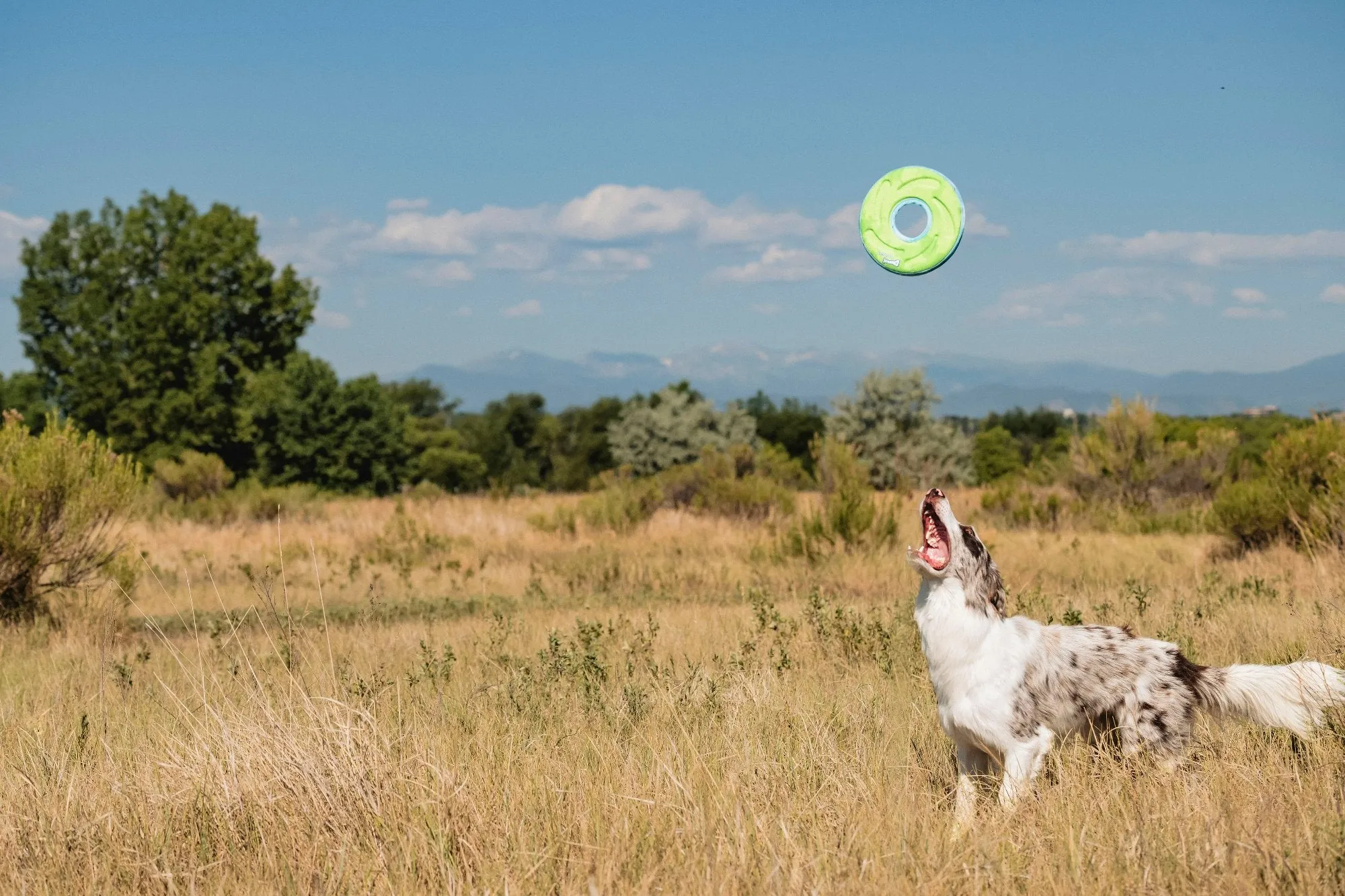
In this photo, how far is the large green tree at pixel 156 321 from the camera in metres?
41.7

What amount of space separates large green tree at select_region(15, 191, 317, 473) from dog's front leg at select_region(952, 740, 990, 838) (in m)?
42.0

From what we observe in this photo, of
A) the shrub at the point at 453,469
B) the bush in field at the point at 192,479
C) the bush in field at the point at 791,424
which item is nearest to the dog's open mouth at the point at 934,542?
the bush in field at the point at 192,479

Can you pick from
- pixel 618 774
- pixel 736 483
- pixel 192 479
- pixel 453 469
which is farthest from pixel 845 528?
pixel 453 469

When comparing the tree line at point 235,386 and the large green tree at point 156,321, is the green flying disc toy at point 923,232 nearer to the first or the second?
the tree line at point 235,386

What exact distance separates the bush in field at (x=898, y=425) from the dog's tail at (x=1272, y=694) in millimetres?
33062

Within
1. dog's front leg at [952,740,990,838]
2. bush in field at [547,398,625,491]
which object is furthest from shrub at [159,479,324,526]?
bush in field at [547,398,625,491]

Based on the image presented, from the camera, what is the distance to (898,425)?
128ft

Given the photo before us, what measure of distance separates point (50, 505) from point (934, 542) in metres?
9.08

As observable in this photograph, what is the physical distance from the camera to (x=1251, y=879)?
3416 millimetres

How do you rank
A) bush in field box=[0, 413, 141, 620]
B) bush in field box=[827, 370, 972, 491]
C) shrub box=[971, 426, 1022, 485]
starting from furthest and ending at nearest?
shrub box=[971, 426, 1022, 485], bush in field box=[827, 370, 972, 491], bush in field box=[0, 413, 141, 620]

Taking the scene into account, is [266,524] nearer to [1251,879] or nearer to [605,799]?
[605,799]

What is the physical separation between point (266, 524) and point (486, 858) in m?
19.7

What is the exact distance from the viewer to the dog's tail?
14.7ft

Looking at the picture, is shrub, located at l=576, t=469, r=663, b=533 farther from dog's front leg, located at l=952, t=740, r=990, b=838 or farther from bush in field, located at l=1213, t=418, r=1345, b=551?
dog's front leg, located at l=952, t=740, r=990, b=838
